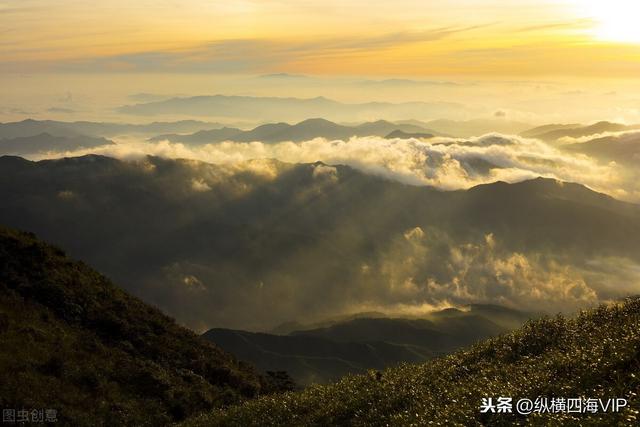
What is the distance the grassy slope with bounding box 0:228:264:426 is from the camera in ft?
111

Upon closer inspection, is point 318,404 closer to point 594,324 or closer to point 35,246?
point 594,324

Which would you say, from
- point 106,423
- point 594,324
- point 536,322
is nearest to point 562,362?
point 594,324

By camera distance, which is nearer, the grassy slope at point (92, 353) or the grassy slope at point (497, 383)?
the grassy slope at point (497, 383)

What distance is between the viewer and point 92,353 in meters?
40.8

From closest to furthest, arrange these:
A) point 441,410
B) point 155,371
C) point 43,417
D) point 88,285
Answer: point 441,410, point 43,417, point 155,371, point 88,285

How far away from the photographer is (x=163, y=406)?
37812 millimetres

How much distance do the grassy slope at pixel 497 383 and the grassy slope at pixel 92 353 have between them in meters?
7.37

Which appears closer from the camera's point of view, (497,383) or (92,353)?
(497,383)

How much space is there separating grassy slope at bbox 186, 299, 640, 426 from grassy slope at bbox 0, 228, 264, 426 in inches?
290

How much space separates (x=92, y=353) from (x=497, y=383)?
103 feet

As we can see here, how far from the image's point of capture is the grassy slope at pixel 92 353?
33.9m

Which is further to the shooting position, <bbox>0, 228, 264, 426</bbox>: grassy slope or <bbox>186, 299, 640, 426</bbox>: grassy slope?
<bbox>0, 228, 264, 426</bbox>: grassy slope

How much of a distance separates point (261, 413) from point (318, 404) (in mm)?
2969

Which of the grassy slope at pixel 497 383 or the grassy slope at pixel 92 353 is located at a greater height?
the grassy slope at pixel 497 383
